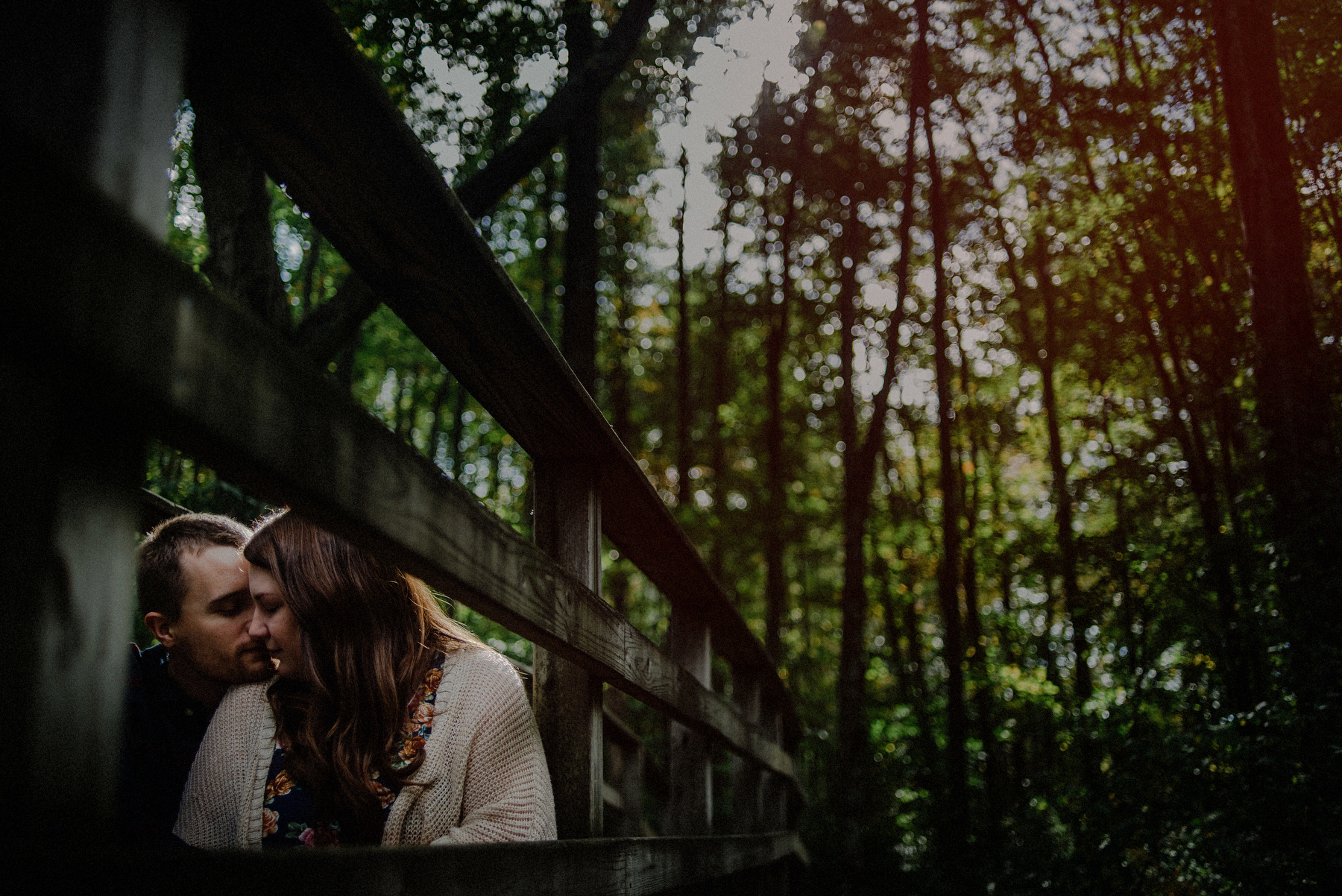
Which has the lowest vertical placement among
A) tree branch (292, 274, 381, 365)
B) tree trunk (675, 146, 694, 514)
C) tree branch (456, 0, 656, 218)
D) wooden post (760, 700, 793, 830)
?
wooden post (760, 700, 793, 830)

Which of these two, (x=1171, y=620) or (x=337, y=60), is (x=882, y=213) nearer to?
(x=1171, y=620)

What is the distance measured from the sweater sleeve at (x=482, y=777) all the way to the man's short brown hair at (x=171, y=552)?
0.97 m

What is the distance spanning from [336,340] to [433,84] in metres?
1.94

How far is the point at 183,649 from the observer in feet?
7.84

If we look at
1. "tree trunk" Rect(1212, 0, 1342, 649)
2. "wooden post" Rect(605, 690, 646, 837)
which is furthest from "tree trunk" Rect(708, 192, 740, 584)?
"wooden post" Rect(605, 690, 646, 837)

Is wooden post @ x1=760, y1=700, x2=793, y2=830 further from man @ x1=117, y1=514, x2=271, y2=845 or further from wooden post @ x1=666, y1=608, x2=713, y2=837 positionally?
man @ x1=117, y1=514, x2=271, y2=845

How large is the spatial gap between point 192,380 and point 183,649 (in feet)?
6.41

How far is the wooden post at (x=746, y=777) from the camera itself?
13.5 ft

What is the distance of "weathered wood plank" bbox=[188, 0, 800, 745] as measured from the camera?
98cm

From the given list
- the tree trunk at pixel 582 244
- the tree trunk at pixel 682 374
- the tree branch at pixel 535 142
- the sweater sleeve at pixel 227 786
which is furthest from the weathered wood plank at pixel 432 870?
the tree trunk at pixel 682 374

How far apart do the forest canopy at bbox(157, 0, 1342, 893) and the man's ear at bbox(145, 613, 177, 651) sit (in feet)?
3.02

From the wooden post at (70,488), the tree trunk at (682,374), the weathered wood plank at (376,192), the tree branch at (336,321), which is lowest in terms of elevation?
the wooden post at (70,488)

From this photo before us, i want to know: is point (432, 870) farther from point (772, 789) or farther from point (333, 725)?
point (772, 789)

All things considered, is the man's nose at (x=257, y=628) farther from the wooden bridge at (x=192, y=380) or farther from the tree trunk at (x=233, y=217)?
the tree trunk at (x=233, y=217)
